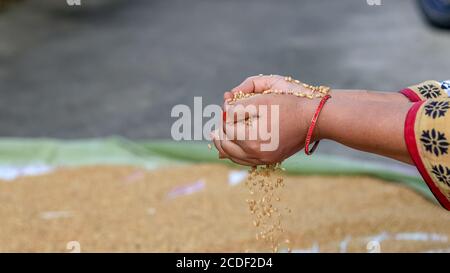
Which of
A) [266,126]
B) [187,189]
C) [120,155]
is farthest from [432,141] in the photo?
[120,155]

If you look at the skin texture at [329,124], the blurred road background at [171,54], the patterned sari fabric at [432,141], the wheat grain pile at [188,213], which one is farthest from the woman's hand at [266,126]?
the blurred road background at [171,54]

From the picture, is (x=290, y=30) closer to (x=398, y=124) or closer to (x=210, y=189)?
(x=210, y=189)

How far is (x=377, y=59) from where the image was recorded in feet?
17.4

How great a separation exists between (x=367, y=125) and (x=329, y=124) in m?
0.09

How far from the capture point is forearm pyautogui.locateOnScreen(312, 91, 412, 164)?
1.45 meters

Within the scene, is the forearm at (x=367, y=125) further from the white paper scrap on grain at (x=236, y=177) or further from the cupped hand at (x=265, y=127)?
the white paper scrap on grain at (x=236, y=177)

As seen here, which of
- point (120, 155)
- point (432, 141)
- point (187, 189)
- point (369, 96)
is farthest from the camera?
point (120, 155)

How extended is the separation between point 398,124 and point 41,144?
2.57 m

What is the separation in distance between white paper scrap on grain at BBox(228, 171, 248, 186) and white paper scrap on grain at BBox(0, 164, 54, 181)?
827 mm

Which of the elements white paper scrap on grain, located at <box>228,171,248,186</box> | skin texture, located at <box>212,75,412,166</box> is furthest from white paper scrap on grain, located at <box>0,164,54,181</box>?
skin texture, located at <box>212,75,412,166</box>

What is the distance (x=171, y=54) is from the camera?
5789 mm

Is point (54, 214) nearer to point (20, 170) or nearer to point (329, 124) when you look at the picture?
point (20, 170)

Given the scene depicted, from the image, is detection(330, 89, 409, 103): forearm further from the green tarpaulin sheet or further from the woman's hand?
the green tarpaulin sheet
